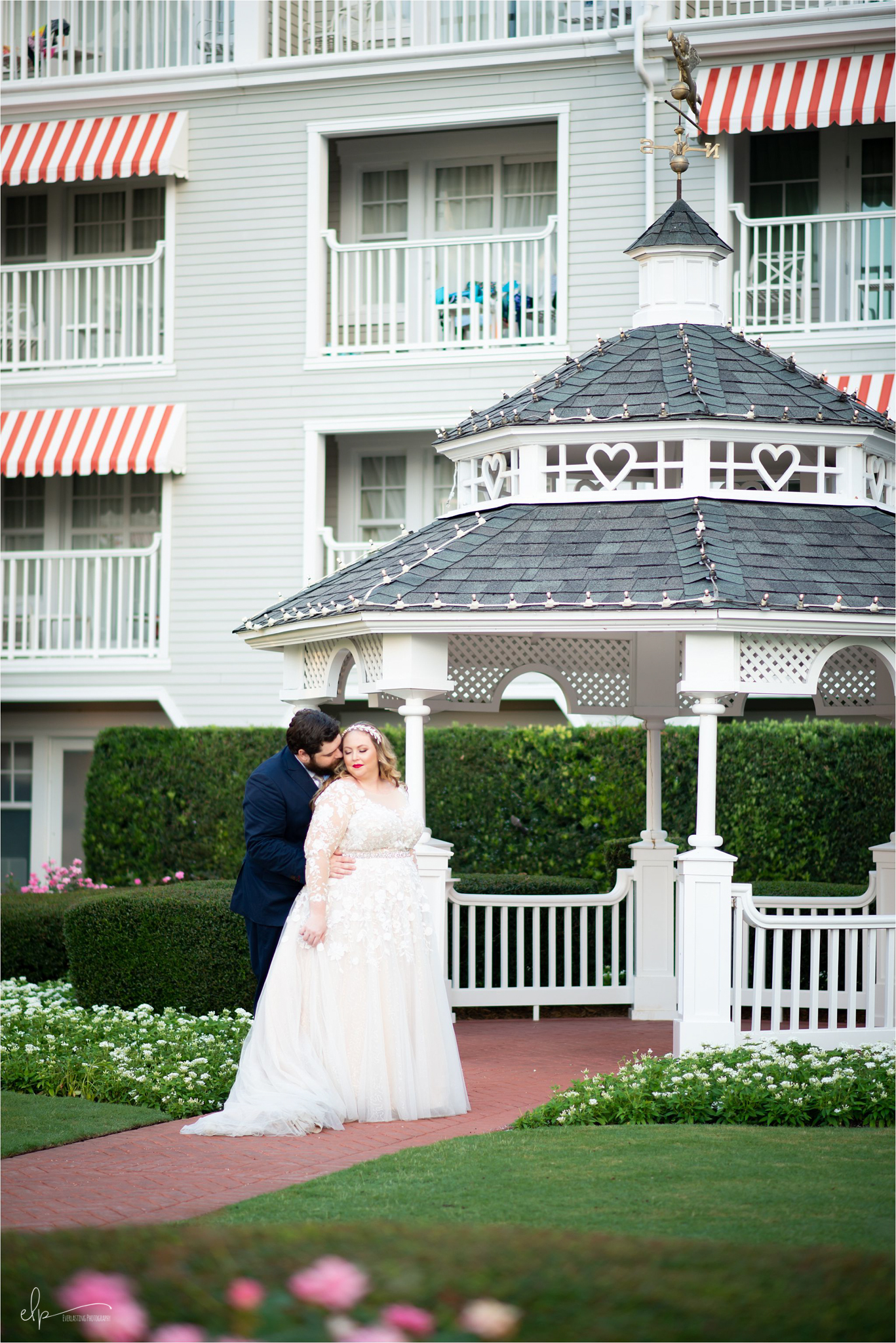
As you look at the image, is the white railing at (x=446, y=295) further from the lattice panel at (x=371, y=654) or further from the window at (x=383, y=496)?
the lattice panel at (x=371, y=654)

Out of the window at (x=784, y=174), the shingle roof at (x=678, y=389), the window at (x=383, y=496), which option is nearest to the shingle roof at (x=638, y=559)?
the shingle roof at (x=678, y=389)

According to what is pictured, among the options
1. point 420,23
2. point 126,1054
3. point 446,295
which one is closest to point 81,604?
point 446,295

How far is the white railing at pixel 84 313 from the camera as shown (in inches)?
719

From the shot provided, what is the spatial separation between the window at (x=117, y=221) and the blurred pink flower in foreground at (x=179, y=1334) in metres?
18.0

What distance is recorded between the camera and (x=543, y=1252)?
137 inches

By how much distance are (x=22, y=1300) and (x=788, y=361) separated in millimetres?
8754

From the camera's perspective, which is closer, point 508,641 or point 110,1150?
point 110,1150

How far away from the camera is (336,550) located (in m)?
17.9

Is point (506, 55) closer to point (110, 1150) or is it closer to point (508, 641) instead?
point (508, 641)

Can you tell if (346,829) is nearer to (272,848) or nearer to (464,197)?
(272,848)

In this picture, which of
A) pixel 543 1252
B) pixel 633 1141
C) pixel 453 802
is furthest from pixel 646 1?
pixel 543 1252

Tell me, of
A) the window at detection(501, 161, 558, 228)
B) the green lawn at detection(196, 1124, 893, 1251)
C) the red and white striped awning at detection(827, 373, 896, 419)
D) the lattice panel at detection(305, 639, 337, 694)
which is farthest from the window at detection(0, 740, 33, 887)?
the green lawn at detection(196, 1124, 893, 1251)

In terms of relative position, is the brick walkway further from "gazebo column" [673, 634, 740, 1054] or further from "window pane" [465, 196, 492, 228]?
"window pane" [465, 196, 492, 228]

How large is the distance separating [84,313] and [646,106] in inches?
296
